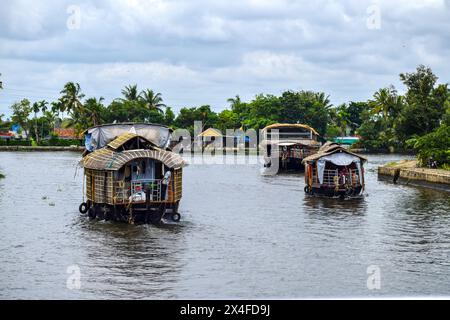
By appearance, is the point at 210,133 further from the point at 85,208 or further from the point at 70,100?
the point at 85,208

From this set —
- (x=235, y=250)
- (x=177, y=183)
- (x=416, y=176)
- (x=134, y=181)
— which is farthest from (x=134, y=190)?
(x=416, y=176)

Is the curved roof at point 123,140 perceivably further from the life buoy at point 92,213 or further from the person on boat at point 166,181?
the life buoy at point 92,213

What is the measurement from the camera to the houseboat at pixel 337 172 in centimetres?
3319

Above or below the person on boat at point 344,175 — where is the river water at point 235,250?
below

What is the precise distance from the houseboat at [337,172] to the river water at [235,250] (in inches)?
34.5

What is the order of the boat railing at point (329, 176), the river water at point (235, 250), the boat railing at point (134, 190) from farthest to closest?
1. the boat railing at point (329, 176)
2. the boat railing at point (134, 190)
3. the river water at point (235, 250)

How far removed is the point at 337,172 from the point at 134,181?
1349cm

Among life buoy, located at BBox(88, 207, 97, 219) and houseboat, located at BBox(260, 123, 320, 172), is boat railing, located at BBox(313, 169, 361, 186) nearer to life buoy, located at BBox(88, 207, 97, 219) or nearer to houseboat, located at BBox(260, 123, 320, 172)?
life buoy, located at BBox(88, 207, 97, 219)

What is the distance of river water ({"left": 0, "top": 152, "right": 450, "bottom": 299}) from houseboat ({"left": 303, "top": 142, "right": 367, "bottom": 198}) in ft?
2.88

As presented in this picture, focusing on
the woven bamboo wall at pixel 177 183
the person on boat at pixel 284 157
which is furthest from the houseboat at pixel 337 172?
the person on boat at pixel 284 157

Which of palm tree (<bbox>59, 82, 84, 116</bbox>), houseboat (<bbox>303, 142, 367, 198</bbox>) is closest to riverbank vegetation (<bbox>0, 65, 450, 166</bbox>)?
palm tree (<bbox>59, 82, 84, 116</bbox>)

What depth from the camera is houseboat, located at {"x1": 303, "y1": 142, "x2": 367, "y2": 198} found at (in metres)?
33.2

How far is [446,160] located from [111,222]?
89.7 feet
